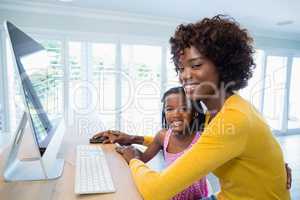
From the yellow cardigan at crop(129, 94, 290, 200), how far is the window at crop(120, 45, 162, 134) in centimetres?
294

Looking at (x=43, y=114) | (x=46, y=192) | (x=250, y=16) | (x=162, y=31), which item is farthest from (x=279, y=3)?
(x=46, y=192)

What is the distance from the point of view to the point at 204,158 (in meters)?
0.71

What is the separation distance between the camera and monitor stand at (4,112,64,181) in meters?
0.81

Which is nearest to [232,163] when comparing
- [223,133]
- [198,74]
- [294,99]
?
[223,133]

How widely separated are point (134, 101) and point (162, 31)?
4.13ft

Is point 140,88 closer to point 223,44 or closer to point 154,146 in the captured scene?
point 154,146

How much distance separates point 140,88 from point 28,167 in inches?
120

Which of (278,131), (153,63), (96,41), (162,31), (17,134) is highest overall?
(162,31)

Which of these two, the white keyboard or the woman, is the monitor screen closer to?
the white keyboard

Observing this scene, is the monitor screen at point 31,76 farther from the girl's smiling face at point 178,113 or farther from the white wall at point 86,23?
the white wall at point 86,23

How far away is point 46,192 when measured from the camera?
72 cm

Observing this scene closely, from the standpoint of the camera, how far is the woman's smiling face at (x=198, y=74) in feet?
2.80

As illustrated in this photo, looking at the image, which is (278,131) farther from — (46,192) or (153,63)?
(46,192)

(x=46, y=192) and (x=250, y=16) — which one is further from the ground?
(x=250, y=16)
